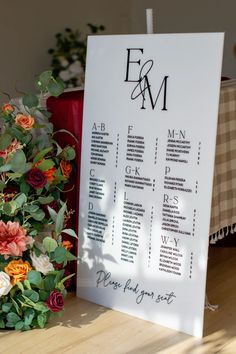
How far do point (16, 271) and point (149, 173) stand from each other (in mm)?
602

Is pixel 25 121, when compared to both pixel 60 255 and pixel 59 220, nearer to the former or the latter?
pixel 59 220

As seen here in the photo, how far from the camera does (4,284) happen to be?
209 centimetres

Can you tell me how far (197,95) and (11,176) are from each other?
0.72 metres

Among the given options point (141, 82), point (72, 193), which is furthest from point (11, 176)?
point (141, 82)

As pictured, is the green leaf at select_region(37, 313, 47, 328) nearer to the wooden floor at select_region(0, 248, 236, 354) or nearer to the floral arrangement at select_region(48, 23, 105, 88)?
the wooden floor at select_region(0, 248, 236, 354)

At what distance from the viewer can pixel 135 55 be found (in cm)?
218

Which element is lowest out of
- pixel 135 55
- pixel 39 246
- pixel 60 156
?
pixel 39 246

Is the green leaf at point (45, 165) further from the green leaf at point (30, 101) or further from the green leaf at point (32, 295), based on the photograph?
the green leaf at point (32, 295)

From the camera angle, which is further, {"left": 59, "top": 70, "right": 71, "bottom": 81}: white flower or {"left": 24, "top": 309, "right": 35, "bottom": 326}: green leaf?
{"left": 59, "top": 70, "right": 71, "bottom": 81}: white flower

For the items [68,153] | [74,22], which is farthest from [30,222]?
[74,22]

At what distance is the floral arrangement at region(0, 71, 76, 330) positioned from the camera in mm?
2131

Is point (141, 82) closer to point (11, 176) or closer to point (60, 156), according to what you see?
point (60, 156)

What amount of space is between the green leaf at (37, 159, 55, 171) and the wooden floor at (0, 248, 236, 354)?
1.95 feet

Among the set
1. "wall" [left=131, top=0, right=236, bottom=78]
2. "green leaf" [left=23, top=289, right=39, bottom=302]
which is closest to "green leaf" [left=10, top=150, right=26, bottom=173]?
"green leaf" [left=23, top=289, right=39, bottom=302]
